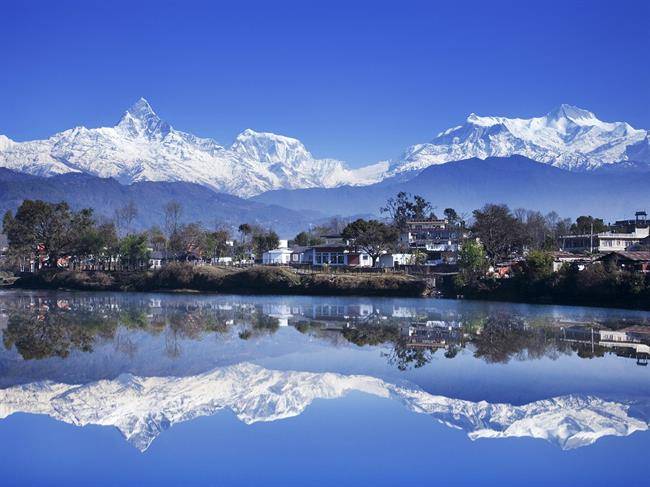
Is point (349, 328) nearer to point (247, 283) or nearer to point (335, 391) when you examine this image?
point (335, 391)

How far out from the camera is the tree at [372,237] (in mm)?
76750

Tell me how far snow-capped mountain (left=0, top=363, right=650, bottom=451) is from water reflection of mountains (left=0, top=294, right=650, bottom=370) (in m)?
4.93

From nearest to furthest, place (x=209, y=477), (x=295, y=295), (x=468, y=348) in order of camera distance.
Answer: (x=209, y=477)
(x=468, y=348)
(x=295, y=295)

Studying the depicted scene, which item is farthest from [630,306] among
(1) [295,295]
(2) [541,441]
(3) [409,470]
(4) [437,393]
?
(3) [409,470]

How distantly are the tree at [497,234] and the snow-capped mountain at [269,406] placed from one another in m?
52.0

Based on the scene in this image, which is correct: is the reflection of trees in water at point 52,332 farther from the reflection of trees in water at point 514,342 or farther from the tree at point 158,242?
the tree at point 158,242

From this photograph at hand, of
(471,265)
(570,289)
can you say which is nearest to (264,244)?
(471,265)

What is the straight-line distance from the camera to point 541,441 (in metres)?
18.0

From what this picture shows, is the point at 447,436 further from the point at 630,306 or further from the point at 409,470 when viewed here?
the point at 630,306

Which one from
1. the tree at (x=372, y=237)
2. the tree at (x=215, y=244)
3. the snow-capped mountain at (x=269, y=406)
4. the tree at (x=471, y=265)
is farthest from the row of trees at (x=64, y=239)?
the snow-capped mountain at (x=269, y=406)

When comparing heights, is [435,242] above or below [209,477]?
above

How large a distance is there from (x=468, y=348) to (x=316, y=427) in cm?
1408

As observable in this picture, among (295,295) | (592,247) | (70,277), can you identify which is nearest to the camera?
(295,295)

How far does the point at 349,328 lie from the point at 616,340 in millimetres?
12268
